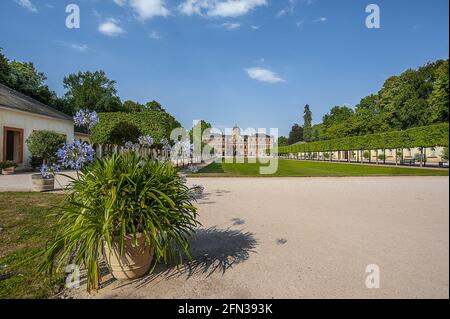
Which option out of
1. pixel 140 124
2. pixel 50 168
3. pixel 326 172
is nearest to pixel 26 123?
pixel 140 124

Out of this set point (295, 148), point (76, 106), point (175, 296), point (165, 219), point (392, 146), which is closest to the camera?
point (175, 296)

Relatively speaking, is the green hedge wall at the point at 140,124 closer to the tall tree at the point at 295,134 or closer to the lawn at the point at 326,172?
the lawn at the point at 326,172

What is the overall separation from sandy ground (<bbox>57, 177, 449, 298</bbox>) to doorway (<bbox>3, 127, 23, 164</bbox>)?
23757mm

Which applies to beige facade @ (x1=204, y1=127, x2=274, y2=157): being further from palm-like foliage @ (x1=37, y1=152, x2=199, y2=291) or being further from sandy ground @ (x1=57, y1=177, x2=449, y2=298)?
palm-like foliage @ (x1=37, y1=152, x2=199, y2=291)

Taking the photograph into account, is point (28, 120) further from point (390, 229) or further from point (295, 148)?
point (295, 148)

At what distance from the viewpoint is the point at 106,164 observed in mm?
3449

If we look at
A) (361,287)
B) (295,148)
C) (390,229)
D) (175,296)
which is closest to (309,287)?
(361,287)

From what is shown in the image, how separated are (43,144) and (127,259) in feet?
77.5

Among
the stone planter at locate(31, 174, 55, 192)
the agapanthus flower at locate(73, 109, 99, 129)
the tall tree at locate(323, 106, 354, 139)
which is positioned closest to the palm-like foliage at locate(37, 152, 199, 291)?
the agapanthus flower at locate(73, 109, 99, 129)

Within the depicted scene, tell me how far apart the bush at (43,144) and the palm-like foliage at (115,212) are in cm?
2222

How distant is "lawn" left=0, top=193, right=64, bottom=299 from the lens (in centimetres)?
319

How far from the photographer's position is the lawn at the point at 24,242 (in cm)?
319

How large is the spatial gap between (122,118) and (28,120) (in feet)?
26.0
